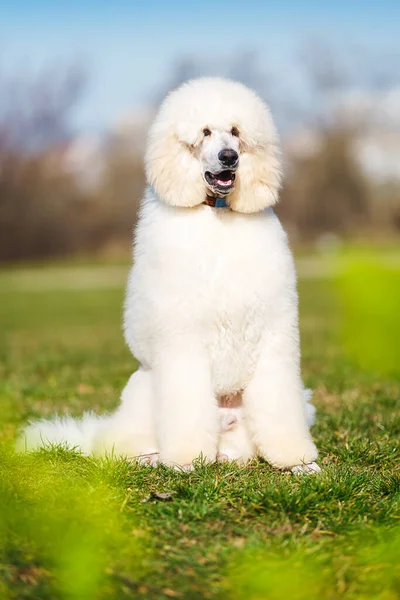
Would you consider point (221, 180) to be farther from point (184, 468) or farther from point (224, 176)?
point (184, 468)

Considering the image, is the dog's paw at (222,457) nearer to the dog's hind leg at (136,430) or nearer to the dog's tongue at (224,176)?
the dog's hind leg at (136,430)

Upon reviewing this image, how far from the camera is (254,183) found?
326cm

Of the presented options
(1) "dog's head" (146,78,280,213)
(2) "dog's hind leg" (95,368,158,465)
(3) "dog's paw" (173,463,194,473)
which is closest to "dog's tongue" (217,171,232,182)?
(1) "dog's head" (146,78,280,213)

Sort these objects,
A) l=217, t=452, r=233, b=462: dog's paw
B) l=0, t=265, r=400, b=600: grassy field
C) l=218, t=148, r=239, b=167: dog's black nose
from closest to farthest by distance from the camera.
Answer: l=0, t=265, r=400, b=600: grassy field → l=218, t=148, r=239, b=167: dog's black nose → l=217, t=452, r=233, b=462: dog's paw

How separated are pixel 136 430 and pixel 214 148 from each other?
1374 millimetres

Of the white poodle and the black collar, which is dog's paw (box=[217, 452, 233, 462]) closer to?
the white poodle

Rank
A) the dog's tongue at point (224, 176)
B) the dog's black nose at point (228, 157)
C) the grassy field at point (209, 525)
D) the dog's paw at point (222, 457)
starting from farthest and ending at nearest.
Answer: the dog's paw at point (222, 457) → the dog's tongue at point (224, 176) → the dog's black nose at point (228, 157) → the grassy field at point (209, 525)

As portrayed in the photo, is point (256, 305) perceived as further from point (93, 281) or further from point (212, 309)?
point (93, 281)

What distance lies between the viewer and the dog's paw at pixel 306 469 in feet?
10.4

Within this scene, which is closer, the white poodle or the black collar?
the white poodle

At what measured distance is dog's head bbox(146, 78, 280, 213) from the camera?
3182mm

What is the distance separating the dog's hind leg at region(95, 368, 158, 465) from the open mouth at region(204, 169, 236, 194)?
0.95 meters

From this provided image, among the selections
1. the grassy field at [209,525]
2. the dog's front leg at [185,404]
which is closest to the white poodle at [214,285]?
the dog's front leg at [185,404]

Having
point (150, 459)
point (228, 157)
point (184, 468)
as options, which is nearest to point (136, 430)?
point (150, 459)
